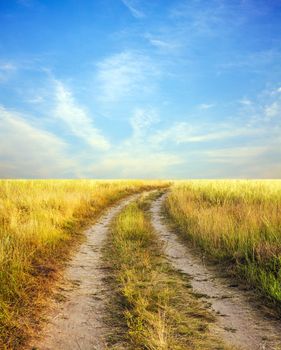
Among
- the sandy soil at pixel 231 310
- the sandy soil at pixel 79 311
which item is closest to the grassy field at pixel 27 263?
the sandy soil at pixel 79 311

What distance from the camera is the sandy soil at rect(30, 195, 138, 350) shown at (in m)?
4.36

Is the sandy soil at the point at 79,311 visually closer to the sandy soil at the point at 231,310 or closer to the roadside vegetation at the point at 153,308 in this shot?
the roadside vegetation at the point at 153,308

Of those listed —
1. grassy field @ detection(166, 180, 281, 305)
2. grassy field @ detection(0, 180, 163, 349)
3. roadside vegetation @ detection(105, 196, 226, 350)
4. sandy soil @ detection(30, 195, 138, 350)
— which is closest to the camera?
roadside vegetation @ detection(105, 196, 226, 350)

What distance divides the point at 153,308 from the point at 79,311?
1.22m

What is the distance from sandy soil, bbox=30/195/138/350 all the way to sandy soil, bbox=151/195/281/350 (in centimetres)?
179

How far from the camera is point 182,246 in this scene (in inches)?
397

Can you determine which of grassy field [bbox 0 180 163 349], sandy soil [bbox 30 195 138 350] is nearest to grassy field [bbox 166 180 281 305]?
sandy soil [bbox 30 195 138 350]

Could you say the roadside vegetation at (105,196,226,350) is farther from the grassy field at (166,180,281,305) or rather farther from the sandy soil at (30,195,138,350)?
the grassy field at (166,180,281,305)

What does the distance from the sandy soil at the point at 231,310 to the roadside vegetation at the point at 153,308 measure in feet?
0.83

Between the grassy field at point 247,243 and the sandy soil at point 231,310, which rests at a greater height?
the grassy field at point 247,243

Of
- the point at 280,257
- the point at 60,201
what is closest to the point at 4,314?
Answer: the point at 280,257

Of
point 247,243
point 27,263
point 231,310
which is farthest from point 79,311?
point 247,243

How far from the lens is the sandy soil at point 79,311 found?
14.3 ft

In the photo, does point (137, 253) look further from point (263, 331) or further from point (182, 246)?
point (263, 331)
